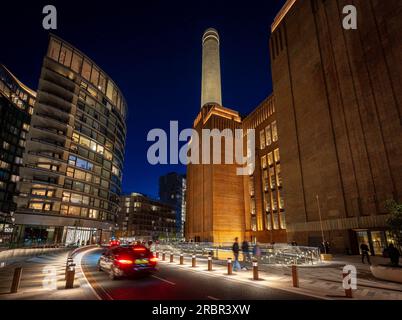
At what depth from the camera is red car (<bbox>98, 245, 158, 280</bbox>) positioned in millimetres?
11320

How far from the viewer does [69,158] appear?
5516 centimetres

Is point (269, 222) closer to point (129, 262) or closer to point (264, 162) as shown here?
point (264, 162)

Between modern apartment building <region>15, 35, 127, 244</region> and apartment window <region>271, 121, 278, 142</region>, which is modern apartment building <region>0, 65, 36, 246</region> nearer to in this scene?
modern apartment building <region>15, 35, 127, 244</region>

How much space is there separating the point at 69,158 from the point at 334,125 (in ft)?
168

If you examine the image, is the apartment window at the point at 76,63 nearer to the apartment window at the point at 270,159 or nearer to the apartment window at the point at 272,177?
the apartment window at the point at 270,159

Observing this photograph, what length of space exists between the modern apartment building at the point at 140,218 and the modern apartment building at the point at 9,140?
53.9 metres

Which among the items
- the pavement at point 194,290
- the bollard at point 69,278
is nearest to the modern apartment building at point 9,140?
the pavement at point 194,290

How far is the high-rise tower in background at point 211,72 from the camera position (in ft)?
291

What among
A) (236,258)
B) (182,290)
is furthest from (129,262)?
(236,258)

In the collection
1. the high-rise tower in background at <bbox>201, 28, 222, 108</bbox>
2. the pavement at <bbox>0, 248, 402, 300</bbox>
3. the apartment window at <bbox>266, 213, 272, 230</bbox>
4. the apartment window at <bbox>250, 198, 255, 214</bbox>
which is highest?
the high-rise tower in background at <bbox>201, 28, 222, 108</bbox>

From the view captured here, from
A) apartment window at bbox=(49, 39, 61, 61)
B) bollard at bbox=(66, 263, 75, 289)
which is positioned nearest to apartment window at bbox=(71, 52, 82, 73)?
apartment window at bbox=(49, 39, 61, 61)

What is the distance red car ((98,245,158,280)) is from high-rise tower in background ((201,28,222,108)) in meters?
78.4

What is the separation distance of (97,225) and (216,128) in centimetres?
3670
